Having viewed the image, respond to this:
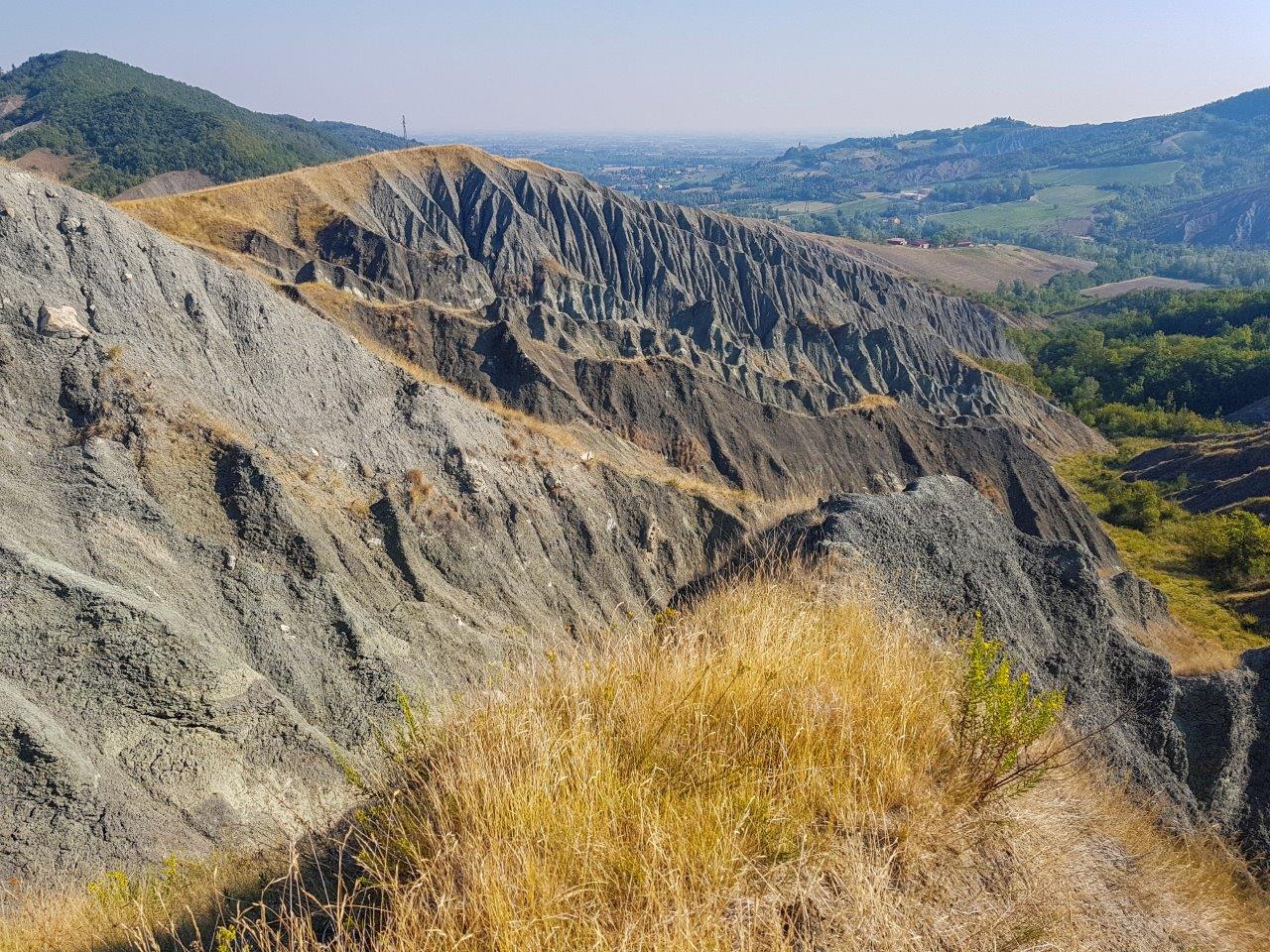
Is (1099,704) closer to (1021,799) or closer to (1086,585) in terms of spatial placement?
(1086,585)

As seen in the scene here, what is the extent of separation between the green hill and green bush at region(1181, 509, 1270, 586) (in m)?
125

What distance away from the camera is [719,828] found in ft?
9.05

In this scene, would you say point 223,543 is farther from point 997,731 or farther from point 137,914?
point 997,731

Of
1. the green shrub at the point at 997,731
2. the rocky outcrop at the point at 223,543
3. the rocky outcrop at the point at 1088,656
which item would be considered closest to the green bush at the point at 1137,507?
the rocky outcrop at the point at 1088,656

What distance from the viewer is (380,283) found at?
1924 inches

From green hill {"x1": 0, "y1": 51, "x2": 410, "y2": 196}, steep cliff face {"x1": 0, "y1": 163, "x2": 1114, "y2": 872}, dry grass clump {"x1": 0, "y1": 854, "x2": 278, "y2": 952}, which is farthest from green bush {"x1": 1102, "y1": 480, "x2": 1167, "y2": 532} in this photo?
green hill {"x1": 0, "y1": 51, "x2": 410, "y2": 196}

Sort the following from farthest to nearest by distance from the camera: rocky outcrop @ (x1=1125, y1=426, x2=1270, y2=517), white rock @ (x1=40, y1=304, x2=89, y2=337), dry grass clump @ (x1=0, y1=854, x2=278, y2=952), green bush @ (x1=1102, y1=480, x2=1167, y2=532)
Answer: green bush @ (x1=1102, y1=480, x2=1167, y2=532)
rocky outcrop @ (x1=1125, y1=426, x2=1270, y2=517)
white rock @ (x1=40, y1=304, x2=89, y2=337)
dry grass clump @ (x1=0, y1=854, x2=278, y2=952)

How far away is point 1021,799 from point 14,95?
226 m

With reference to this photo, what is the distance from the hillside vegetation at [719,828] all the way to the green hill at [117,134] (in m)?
122

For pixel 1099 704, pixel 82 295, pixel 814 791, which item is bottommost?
pixel 1099 704

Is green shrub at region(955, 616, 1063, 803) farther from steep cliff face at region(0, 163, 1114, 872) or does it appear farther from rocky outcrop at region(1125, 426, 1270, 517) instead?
rocky outcrop at region(1125, 426, 1270, 517)

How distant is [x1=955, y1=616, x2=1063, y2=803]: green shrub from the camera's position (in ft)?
11.4

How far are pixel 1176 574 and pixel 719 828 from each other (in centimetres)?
4204

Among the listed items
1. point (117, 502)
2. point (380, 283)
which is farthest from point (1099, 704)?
point (380, 283)
